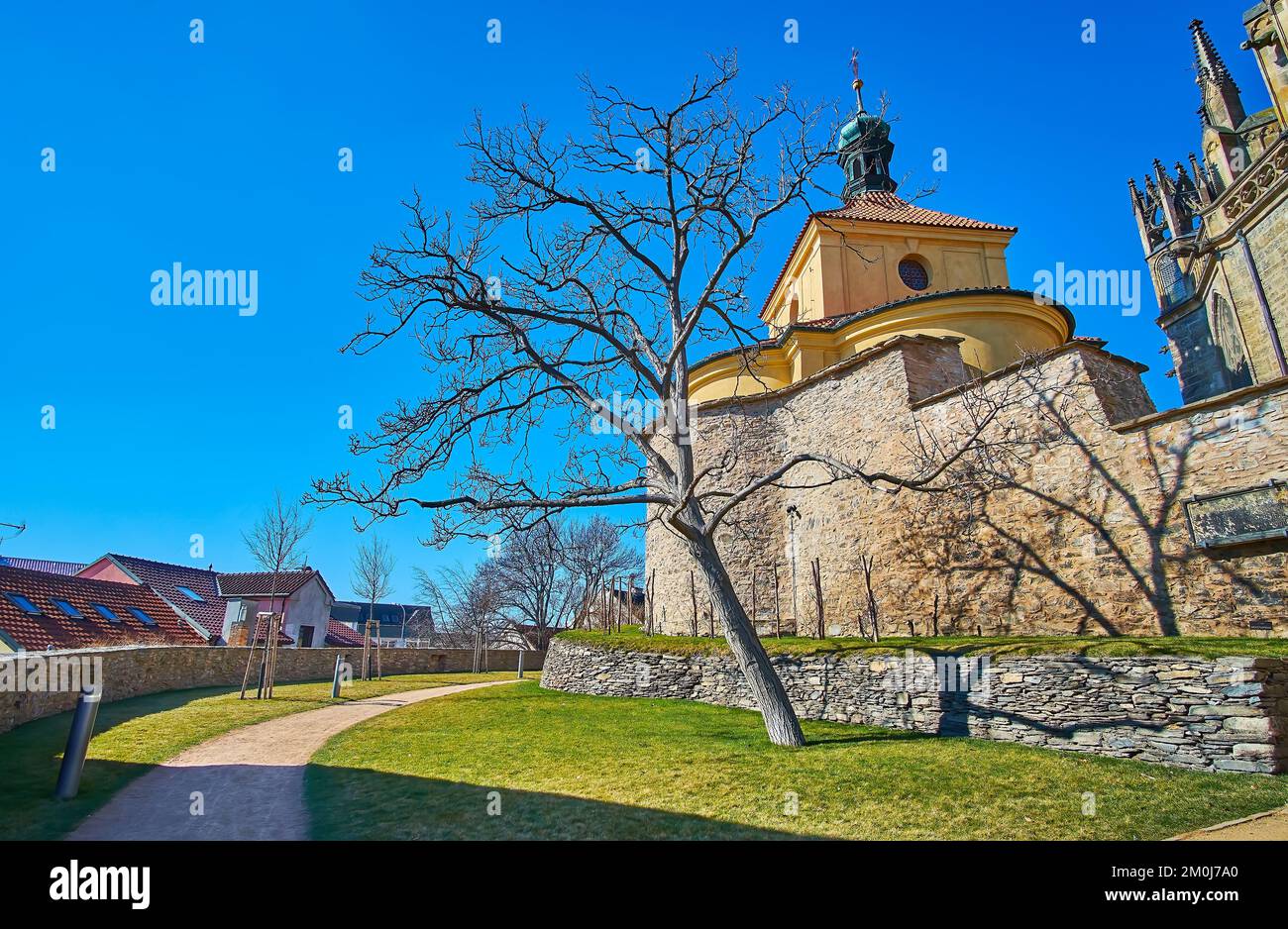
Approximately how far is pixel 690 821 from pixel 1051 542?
32.5 feet

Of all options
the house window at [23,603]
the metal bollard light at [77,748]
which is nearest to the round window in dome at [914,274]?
the metal bollard light at [77,748]

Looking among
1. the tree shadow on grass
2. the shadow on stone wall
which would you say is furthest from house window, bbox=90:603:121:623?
the shadow on stone wall

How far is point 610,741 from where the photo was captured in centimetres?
991

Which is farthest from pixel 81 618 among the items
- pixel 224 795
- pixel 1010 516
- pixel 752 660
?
pixel 1010 516

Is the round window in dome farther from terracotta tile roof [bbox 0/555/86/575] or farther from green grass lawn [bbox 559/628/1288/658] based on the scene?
terracotta tile roof [bbox 0/555/86/575]

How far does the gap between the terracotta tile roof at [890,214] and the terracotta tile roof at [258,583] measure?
3042 centimetres

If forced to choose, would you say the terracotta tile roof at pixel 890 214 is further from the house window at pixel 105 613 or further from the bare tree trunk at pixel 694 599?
the house window at pixel 105 613

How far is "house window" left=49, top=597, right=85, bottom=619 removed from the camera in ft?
Answer: 59.4

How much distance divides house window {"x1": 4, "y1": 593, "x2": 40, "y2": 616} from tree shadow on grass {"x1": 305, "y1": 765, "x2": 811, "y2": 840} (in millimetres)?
14854

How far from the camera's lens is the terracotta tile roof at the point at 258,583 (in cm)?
3112

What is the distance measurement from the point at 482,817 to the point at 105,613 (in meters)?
20.6

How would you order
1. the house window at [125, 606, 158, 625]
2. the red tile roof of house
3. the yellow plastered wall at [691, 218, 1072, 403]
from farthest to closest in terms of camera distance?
the house window at [125, 606, 158, 625] → the yellow plastered wall at [691, 218, 1072, 403] → the red tile roof of house

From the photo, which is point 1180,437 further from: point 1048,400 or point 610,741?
point 610,741

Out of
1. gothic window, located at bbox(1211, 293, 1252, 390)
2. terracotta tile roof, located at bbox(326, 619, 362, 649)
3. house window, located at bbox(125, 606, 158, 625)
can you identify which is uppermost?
gothic window, located at bbox(1211, 293, 1252, 390)
